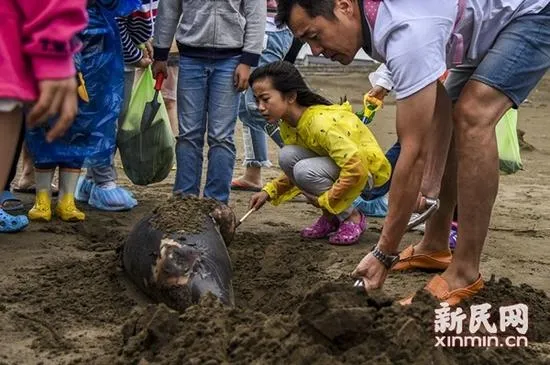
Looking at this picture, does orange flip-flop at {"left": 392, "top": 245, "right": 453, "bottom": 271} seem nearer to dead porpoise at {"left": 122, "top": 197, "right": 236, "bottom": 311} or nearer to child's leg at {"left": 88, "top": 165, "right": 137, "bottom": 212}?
dead porpoise at {"left": 122, "top": 197, "right": 236, "bottom": 311}

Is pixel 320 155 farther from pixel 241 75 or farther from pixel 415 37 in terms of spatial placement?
pixel 415 37

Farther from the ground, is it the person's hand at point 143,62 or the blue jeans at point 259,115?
the person's hand at point 143,62

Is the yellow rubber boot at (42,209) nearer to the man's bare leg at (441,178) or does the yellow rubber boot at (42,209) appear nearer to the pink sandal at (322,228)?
the pink sandal at (322,228)

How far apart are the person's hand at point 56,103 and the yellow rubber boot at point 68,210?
291 cm

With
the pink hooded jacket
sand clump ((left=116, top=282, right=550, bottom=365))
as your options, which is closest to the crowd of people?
the pink hooded jacket

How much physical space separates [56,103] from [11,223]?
270cm

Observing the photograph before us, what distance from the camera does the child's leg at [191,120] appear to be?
549 cm

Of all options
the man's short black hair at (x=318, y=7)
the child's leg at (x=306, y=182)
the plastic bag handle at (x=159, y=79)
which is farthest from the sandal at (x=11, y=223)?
the man's short black hair at (x=318, y=7)

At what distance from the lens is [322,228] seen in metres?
5.34

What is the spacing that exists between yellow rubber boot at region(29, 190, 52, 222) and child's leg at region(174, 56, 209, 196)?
2.33ft

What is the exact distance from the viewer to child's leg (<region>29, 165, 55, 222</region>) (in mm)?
5406

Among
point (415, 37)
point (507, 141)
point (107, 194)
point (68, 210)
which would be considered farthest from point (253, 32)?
point (415, 37)

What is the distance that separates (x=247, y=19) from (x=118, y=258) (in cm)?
169

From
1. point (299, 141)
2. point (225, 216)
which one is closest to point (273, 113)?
point (299, 141)
